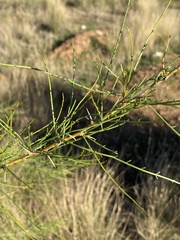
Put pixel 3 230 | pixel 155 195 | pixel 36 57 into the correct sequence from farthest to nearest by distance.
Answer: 1. pixel 36 57
2. pixel 155 195
3. pixel 3 230

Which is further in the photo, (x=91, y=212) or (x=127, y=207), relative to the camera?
(x=127, y=207)

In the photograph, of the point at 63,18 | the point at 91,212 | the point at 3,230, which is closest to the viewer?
the point at 3,230

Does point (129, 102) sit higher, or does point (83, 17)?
point (129, 102)

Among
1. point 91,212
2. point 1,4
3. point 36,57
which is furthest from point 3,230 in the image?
point 1,4

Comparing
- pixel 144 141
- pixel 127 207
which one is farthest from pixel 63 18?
pixel 127 207

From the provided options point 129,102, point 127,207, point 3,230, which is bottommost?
point 127,207

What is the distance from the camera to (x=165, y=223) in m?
2.47

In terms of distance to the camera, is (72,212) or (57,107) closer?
(72,212)

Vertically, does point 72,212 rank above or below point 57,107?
above

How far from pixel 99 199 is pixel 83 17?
650 cm

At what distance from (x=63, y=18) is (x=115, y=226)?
5.84 metres

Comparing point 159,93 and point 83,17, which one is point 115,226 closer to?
point 159,93

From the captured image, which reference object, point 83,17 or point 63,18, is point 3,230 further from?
point 83,17

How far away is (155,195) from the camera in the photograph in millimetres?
2600
